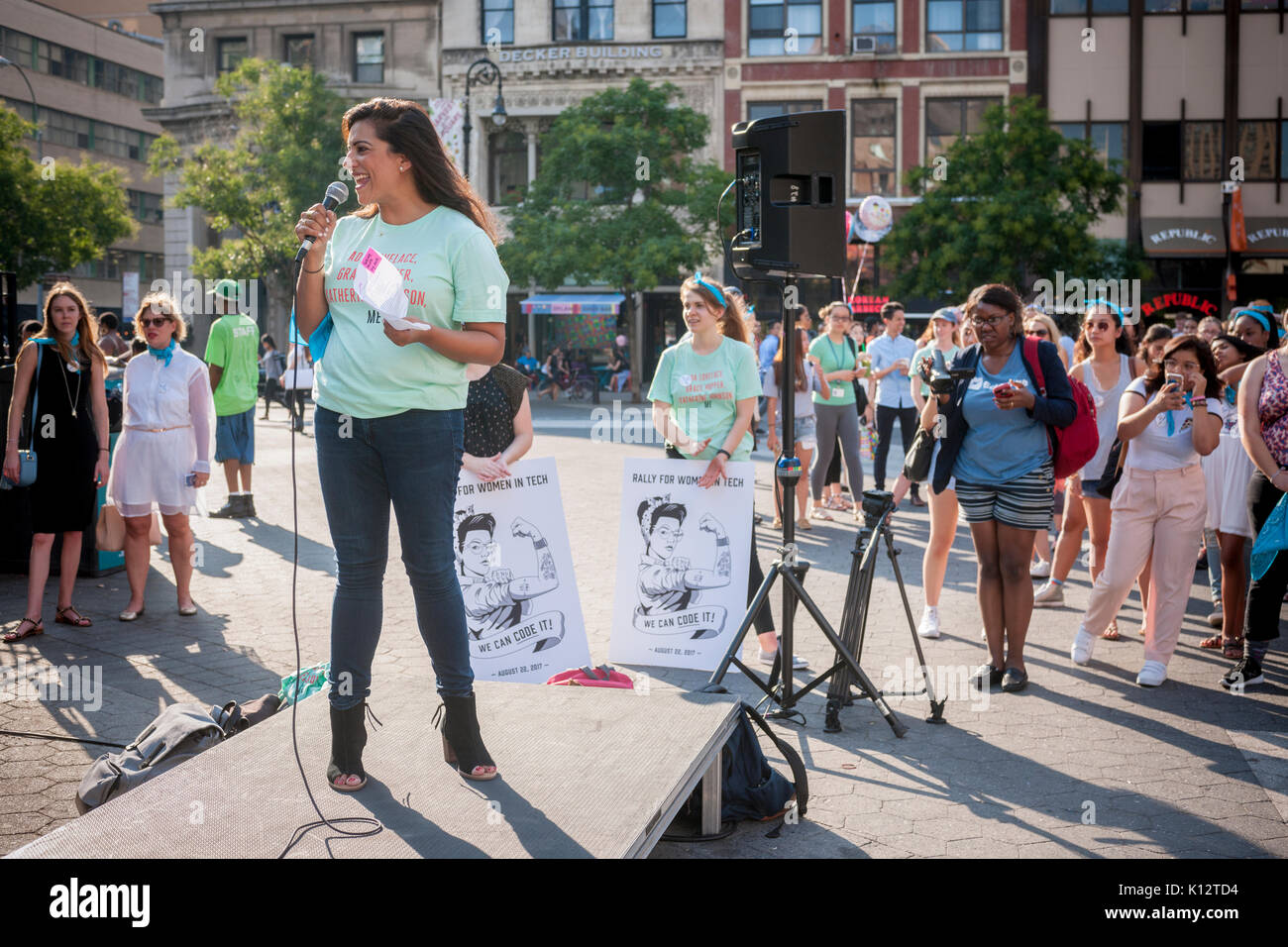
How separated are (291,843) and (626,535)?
11.9 feet

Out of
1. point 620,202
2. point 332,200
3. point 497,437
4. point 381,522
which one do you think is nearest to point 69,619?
point 497,437

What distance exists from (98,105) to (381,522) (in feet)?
214

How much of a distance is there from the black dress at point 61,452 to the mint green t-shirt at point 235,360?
12.2 feet

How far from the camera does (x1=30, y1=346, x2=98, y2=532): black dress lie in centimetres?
689

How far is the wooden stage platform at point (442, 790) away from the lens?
3.11 m

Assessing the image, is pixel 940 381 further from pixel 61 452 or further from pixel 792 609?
pixel 61 452

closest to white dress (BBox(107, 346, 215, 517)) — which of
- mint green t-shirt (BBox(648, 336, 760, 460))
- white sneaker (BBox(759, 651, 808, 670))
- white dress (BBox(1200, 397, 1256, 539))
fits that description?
mint green t-shirt (BBox(648, 336, 760, 460))

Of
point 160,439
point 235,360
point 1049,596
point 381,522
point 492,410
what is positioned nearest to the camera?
point 381,522

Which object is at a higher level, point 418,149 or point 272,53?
point 272,53

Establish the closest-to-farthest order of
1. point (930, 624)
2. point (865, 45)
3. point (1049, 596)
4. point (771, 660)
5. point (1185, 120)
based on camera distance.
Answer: point (771, 660)
point (930, 624)
point (1049, 596)
point (1185, 120)
point (865, 45)

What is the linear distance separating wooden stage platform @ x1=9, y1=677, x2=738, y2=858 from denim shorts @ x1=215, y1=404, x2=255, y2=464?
7.37 meters

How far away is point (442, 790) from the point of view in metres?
3.57

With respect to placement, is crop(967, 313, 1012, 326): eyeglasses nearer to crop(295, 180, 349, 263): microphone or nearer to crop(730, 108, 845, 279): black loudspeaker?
crop(730, 108, 845, 279): black loudspeaker
